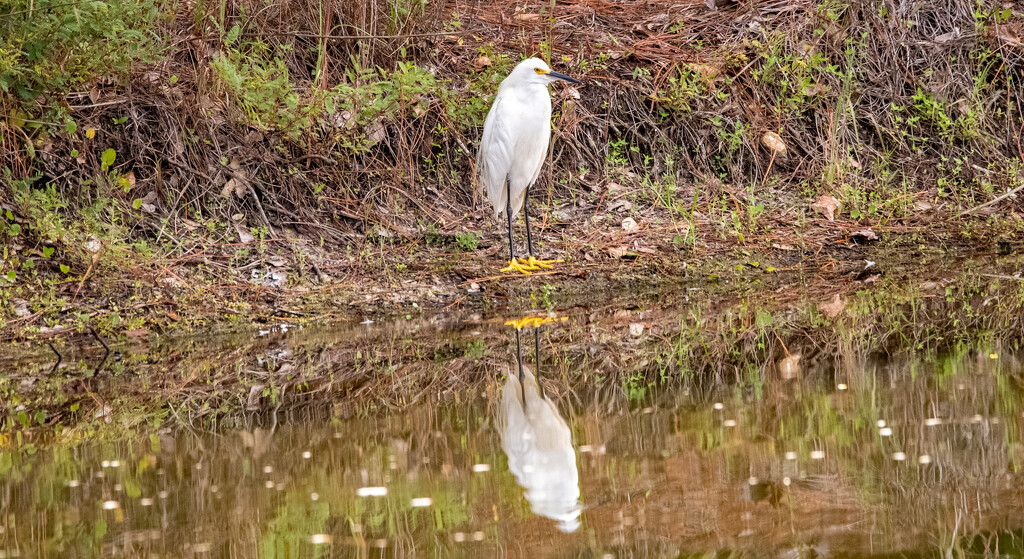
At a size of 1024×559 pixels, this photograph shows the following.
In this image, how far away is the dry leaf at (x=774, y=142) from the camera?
26.4 ft

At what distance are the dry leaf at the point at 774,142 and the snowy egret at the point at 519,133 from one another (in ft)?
8.02

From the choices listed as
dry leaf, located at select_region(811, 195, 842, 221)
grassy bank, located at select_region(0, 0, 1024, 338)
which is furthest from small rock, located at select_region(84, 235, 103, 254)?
dry leaf, located at select_region(811, 195, 842, 221)

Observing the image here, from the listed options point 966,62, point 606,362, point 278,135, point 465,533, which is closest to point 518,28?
point 278,135

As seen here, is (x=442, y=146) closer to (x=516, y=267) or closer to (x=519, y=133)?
(x=519, y=133)

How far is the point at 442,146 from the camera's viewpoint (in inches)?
300

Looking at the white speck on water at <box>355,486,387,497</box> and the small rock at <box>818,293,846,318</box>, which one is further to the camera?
the small rock at <box>818,293,846,318</box>

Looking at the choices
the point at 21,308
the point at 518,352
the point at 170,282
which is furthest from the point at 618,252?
the point at 21,308

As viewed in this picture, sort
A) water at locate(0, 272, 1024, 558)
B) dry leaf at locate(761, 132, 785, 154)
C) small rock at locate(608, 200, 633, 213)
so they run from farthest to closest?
dry leaf at locate(761, 132, 785, 154)
small rock at locate(608, 200, 633, 213)
water at locate(0, 272, 1024, 558)

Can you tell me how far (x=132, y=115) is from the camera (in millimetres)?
6711

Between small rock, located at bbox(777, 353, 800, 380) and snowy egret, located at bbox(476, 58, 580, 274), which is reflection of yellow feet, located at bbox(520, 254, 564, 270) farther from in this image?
small rock, located at bbox(777, 353, 800, 380)

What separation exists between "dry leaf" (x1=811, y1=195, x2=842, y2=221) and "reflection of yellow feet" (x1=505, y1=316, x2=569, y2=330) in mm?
2932

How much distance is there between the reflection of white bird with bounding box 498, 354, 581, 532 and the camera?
9.11ft

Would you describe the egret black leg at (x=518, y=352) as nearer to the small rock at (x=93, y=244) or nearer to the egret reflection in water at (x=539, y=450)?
the egret reflection in water at (x=539, y=450)

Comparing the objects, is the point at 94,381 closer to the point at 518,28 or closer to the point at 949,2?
the point at 518,28
